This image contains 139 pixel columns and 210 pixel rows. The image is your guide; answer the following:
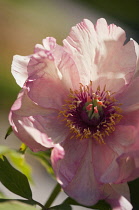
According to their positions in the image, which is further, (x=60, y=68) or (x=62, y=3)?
(x=62, y=3)

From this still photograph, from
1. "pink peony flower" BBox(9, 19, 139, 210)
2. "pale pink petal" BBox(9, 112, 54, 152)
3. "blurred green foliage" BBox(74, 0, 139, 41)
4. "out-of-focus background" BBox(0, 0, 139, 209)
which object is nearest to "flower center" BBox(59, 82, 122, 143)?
"pink peony flower" BBox(9, 19, 139, 210)

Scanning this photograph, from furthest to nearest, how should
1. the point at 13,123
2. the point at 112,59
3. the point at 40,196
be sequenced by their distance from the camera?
the point at 40,196 → the point at 112,59 → the point at 13,123

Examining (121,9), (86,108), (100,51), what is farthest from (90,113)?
(121,9)

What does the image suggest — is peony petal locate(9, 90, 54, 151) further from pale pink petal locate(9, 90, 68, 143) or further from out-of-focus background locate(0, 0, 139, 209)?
out-of-focus background locate(0, 0, 139, 209)

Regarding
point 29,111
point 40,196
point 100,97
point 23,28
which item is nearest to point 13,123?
point 29,111

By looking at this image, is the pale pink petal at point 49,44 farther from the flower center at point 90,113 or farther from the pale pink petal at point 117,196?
the pale pink petal at point 117,196

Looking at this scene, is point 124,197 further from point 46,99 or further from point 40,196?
point 40,196
